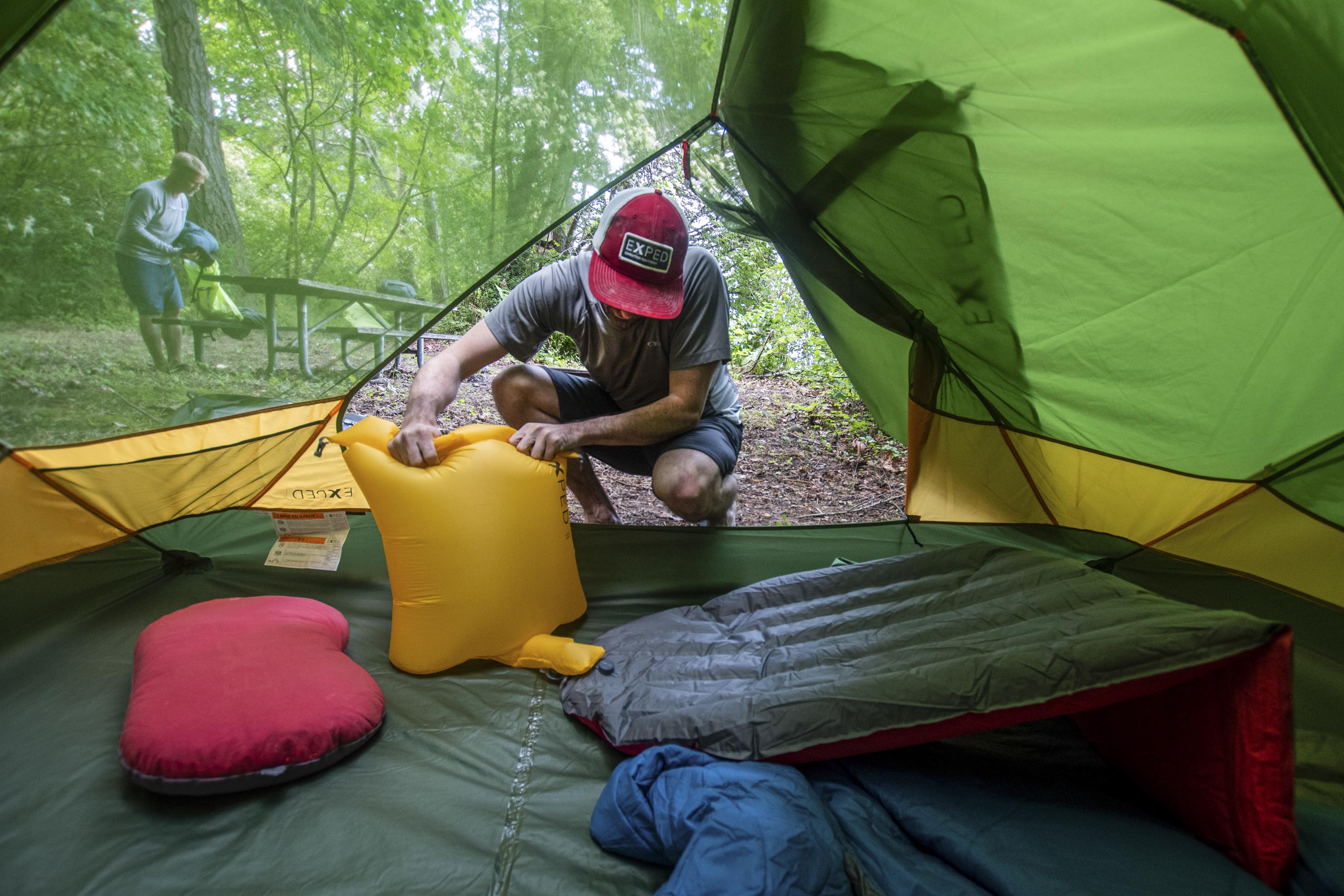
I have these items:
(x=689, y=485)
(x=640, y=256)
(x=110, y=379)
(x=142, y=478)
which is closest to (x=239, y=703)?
(x=110, y=379)

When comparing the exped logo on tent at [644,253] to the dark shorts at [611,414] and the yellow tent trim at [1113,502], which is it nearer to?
the dark shorts at [611,414]

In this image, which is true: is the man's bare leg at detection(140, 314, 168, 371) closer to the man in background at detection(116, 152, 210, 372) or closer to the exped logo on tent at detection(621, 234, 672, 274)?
the man in background at detection(116, 152, 210, 372)

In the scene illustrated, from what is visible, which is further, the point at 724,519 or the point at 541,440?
the point at 724,519

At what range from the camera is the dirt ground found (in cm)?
232

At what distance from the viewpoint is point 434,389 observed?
4.84 ft

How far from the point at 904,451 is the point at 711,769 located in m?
1.58

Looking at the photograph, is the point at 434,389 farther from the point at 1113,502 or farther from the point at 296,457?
the point at 1113,502

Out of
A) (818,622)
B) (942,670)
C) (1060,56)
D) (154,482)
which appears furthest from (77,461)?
(1060,56)

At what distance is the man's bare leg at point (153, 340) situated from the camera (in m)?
1.17

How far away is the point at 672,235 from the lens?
1.56m

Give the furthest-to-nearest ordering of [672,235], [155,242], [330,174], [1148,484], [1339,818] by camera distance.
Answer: [672,235]
[1148,484]
[330,174]
[155,242]
[1339,818]

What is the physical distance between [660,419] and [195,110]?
3.29 ft

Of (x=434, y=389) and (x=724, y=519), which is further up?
(x=434, y=389)

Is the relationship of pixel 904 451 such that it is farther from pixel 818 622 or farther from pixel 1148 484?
pixel 818 622
